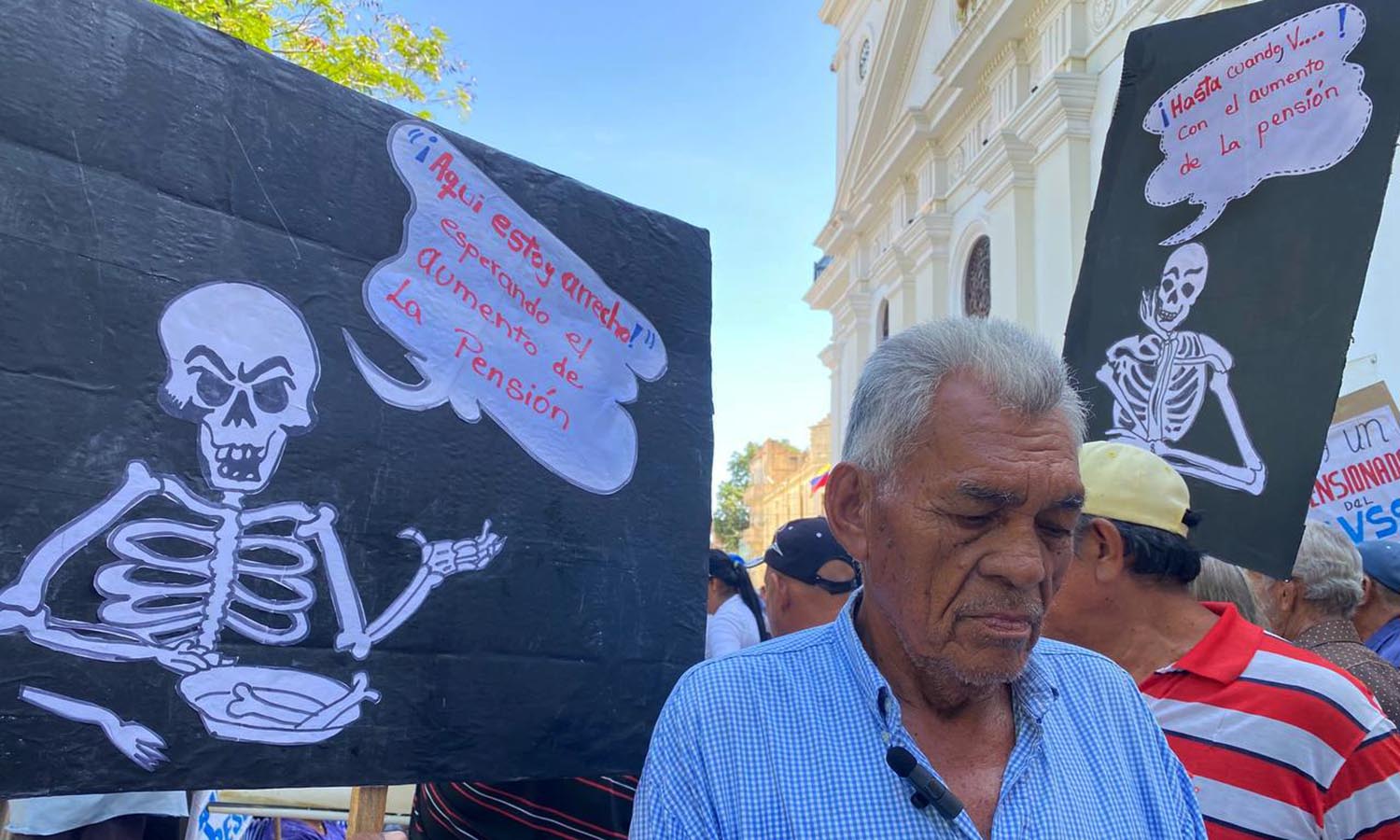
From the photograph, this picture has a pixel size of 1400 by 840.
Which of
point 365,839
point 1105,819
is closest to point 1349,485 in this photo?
point 1105,819

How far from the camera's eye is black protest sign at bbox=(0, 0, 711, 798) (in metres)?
1.49

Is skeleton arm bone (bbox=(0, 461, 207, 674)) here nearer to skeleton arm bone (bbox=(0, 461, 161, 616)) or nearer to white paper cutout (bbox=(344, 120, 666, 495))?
skeleton arm bone (bbox=(0, 461, 161, 616))

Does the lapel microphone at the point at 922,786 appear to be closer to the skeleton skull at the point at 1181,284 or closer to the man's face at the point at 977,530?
the man's face at the point at 977,530

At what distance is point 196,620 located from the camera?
1578 millimetres

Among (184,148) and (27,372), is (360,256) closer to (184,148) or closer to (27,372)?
(184,148)

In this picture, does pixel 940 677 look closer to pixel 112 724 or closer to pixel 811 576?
pixel 112 724

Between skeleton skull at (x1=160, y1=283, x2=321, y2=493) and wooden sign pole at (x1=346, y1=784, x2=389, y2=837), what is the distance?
0.62 m

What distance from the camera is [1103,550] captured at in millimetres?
2191

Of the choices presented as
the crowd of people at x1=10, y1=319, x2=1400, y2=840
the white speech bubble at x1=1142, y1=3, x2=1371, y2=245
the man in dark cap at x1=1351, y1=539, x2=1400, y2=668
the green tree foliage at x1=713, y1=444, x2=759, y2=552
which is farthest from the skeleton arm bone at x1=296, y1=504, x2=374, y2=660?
the green tree foliage at x1=713, y1=444, x2=759, y2=552

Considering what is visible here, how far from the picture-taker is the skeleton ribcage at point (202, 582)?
152 centimetres

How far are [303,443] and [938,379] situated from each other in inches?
40.9

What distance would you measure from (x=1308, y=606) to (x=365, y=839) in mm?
2857

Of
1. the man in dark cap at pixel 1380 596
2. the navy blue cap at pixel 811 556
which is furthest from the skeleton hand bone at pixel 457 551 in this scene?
the man in dark cap at pixel 1380 596

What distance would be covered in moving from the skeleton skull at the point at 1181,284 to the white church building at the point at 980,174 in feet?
19.8
